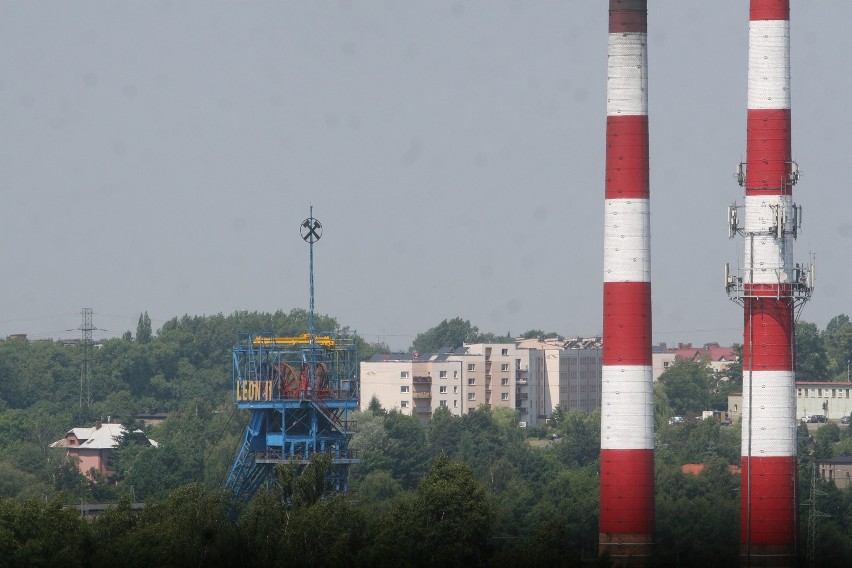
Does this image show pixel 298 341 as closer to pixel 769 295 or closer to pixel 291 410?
pixel 291 410

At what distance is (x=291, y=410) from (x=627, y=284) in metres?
40.7

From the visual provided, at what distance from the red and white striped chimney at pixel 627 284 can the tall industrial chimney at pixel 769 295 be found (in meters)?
3.95

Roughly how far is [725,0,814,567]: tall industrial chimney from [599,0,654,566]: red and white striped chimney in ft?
13.0

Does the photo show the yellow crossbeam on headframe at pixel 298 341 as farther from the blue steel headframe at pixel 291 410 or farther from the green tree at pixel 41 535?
the green tree at pixel 41 535

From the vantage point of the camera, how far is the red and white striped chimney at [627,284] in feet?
239

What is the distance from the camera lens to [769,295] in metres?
75.1

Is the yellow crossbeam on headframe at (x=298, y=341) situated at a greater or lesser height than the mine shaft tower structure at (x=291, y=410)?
greater

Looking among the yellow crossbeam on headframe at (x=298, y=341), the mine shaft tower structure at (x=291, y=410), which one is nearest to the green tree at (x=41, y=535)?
the mine shaft tower structure at (x=291, y=410)

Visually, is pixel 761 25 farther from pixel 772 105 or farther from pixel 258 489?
pixel 258 489

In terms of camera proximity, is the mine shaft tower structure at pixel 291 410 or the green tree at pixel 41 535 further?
the mine shaft tower structure at pixel 291 410

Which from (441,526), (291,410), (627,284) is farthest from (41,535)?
(627,284)

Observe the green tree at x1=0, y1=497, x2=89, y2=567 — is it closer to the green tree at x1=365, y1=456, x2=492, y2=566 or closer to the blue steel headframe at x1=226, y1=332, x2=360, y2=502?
the green tree at x1=365, y1=456, x2=492, y2=566

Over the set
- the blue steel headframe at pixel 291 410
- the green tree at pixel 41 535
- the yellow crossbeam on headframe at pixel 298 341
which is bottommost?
the green tree at pixel 41 535

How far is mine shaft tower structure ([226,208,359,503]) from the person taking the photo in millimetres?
109625
